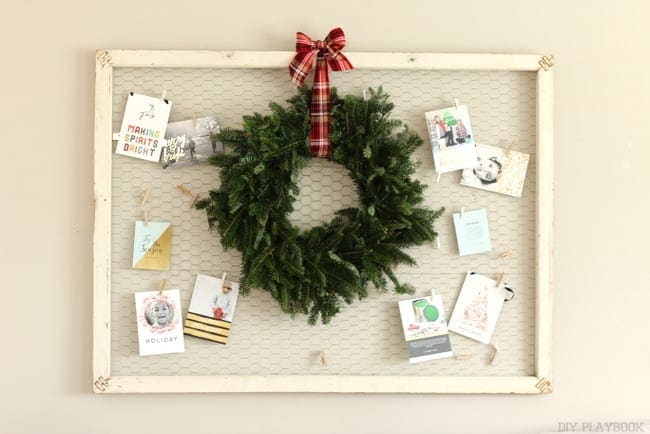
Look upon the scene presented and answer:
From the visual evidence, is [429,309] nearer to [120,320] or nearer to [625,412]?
[625,412]

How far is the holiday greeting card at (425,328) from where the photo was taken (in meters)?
1.53

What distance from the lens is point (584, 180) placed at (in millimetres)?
1578

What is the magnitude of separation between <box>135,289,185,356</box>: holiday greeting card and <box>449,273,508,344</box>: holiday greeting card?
64 centimetres

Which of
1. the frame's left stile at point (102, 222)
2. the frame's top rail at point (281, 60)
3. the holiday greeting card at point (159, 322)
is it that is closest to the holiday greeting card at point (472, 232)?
the frame's top rail at point (281, 60)

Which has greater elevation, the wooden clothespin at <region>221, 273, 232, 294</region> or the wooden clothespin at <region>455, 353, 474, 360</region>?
the wooden clothespin at <region>221, 273, 232, 294</region>

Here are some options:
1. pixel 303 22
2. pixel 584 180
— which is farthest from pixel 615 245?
pixel 303 22

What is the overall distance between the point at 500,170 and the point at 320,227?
0.45 meters

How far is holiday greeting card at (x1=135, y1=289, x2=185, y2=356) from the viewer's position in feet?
4.99

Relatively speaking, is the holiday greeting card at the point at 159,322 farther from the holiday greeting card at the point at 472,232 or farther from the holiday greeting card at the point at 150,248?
the holiday greeting card at the point at 472,232

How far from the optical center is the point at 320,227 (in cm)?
149

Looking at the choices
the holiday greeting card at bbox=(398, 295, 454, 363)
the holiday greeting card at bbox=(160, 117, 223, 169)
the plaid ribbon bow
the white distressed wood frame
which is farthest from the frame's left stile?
the holiday greeting card at bbox=(398, 295, 454, 363)

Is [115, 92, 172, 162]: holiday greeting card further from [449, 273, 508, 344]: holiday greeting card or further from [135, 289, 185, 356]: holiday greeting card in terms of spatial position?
[449, 273, 508, 344]: holiday greeting card

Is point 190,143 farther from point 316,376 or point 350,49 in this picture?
point 316,376

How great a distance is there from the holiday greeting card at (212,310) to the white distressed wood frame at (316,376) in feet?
0.36
